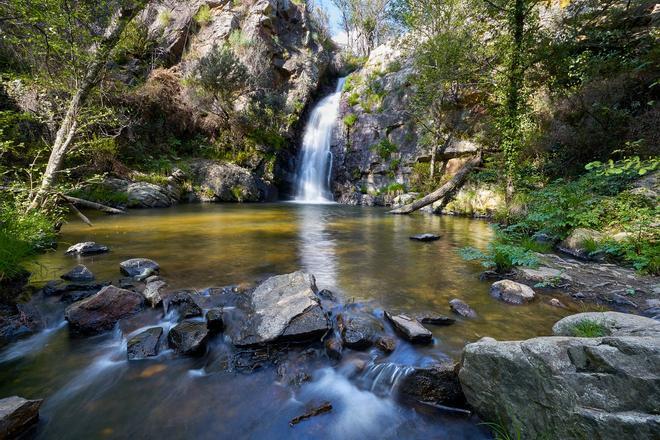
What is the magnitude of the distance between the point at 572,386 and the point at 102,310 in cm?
436

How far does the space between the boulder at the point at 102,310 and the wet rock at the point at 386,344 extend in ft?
9.63

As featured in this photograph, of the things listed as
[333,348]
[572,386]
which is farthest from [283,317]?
[572,386]

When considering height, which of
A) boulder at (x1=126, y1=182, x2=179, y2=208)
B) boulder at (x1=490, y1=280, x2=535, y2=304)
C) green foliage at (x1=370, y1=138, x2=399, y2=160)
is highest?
green foliage at (x1=370, y1=138, x2=399, y2=160)

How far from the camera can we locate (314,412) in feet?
7.84

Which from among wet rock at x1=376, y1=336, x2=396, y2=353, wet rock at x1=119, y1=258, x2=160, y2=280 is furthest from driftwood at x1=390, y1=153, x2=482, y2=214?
wet rock at x1=376, y1=336, x2=396, y2=353

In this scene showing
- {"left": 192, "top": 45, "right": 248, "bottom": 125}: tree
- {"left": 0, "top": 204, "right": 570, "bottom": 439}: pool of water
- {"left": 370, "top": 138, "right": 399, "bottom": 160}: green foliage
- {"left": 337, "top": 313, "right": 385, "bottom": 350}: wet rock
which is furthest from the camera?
{"left": 370, "top": 138, "right": 399, "bottom": 160}: green foliage

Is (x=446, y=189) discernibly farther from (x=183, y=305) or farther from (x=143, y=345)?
(x=143, y=345)

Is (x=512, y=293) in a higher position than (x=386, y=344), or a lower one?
higher

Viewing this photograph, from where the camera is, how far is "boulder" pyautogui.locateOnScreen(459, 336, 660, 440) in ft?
4.84

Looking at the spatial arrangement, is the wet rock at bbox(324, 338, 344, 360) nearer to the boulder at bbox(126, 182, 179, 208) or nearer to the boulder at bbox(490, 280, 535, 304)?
the boulder at bbox(490, 280, 535, 304)

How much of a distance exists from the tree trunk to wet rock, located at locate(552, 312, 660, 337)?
770 cm

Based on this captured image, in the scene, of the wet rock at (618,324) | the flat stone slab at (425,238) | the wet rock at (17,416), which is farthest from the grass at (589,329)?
the flat stone slab at (425,238)

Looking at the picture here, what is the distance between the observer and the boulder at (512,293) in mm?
4109

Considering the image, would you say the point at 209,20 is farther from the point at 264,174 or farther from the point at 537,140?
the point at 537,140
